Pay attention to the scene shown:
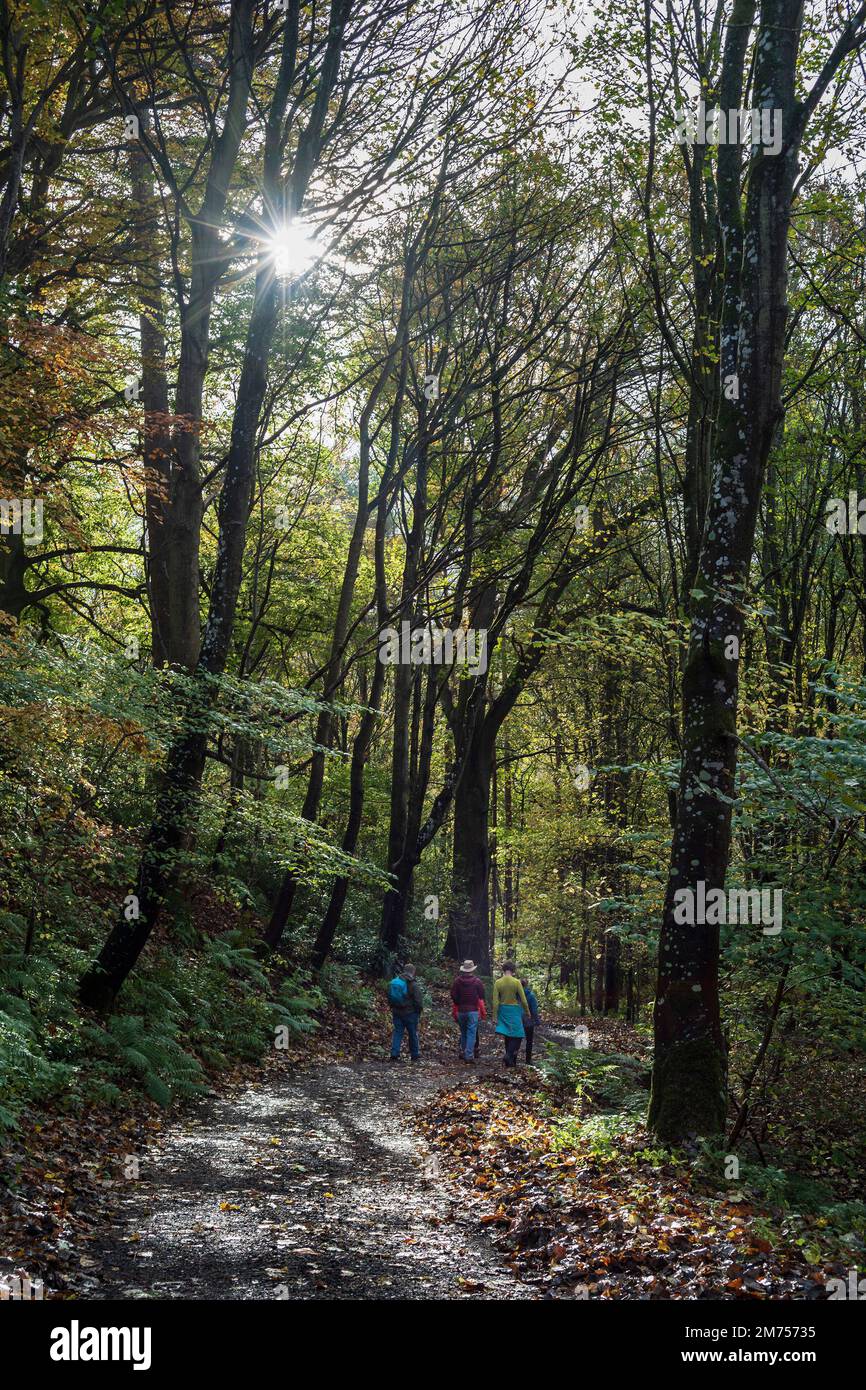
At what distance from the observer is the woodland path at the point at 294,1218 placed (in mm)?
5227

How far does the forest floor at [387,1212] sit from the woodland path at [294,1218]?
2cm

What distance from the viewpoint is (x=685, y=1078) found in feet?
25.3

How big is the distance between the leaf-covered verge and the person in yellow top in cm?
310

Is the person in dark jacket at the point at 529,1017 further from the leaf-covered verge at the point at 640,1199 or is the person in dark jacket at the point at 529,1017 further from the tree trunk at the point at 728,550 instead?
the tree trunk at the point at 728,550

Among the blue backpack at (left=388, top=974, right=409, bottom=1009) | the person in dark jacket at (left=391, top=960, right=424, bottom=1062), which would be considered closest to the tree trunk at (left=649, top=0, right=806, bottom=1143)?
the blue backpack at (left=388, top=974, right=409, bottom=1009)

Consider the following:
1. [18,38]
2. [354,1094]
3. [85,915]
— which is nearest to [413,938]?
[354,1094]

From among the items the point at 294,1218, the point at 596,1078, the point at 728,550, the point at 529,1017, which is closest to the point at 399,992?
the point at 529,1017

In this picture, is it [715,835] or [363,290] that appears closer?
[715,835]

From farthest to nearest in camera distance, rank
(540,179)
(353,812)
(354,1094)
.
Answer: (353,812) → (540,179) → (354,1094)

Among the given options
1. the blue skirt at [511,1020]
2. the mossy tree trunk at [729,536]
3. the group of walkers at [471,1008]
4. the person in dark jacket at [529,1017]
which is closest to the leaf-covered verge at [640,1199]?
the mossy tree trunk at [729,536]

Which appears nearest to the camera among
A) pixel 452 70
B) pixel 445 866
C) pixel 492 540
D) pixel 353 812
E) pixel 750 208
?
pixel 750 208

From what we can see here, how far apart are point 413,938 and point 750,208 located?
21291 millimetres

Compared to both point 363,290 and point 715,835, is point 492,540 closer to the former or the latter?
point 363,290

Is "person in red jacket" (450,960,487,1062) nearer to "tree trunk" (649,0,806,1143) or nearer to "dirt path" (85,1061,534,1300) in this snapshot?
"dirt path" (85,1061,534,1300)
